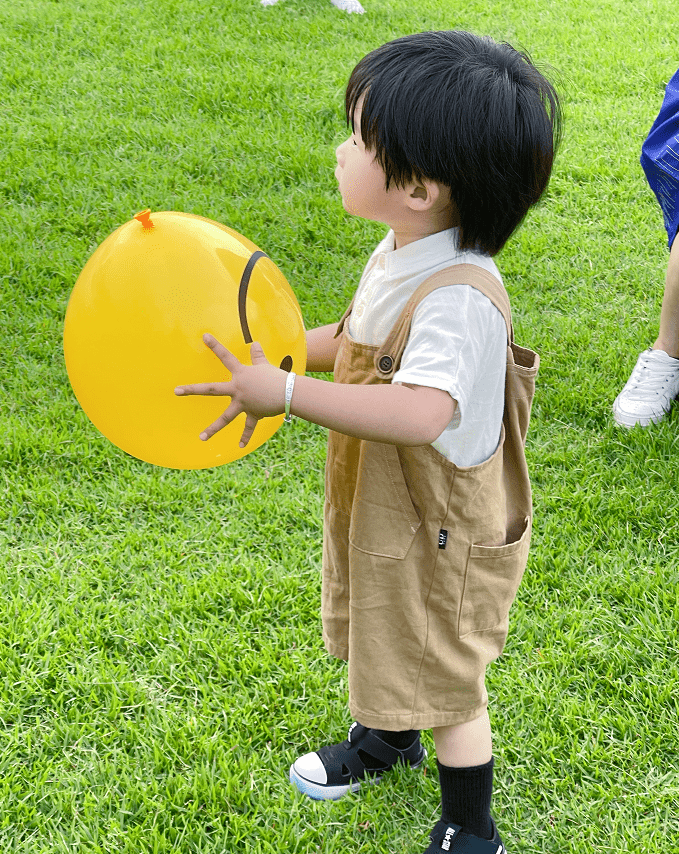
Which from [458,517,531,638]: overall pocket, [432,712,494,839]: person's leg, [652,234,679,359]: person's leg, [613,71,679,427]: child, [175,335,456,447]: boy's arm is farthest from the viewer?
[652,234,679,359]: person's leg

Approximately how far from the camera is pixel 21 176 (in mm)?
4191

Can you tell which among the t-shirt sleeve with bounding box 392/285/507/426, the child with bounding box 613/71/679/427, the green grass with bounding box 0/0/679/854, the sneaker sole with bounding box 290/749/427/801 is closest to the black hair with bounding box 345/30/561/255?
the t-shirt sleeve with bounding box 392/285/507/426

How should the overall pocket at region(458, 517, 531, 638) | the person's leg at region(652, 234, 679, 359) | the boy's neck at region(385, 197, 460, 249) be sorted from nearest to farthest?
the boy's neck at region(385, 197, 460, 249)
the overall pocket at region(458, 517, 531, 638)
the person's leg at region(652, 234, 679, 359)

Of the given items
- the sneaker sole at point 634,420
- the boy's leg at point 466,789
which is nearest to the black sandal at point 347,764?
the boy's leg at point 466,789

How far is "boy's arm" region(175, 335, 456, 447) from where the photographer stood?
49.3 inches

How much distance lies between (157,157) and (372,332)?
331 cm

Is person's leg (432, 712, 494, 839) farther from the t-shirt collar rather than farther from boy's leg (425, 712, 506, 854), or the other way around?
the t-shirt collar

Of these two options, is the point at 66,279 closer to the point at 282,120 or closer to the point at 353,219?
the point at 353,219

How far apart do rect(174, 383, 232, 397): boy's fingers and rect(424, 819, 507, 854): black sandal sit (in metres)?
1.02

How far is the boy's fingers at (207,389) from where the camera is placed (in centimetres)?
128

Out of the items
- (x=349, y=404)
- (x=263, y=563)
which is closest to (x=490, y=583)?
(x=349, y=404)

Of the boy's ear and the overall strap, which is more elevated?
the boy's ear

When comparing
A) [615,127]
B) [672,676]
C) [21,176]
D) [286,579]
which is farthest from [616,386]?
[21,176]

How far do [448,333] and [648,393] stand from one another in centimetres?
188
